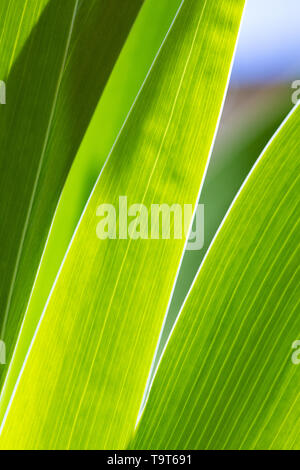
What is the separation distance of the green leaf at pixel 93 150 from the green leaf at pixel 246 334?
110mm

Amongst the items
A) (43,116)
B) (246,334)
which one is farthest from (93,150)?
(246,334)

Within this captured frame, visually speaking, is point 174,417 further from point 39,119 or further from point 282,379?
point 39,119

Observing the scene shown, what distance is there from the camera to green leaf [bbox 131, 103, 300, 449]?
0.61 feet

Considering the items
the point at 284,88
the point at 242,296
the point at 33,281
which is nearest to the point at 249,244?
the point at 242,296

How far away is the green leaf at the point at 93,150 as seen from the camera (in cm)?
26

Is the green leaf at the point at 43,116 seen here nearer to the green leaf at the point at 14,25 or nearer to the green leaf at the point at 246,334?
the green leaf at the point at 14,25

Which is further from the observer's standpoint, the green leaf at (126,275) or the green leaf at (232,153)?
the green leaf at (232,153)

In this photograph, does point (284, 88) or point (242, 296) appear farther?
point (284, 88)

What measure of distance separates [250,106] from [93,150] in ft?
0.83

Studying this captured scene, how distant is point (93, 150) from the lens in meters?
0.27

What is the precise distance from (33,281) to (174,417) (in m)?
0.12

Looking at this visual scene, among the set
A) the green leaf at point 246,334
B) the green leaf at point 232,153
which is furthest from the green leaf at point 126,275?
the green leaf at point 232,153

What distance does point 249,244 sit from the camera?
0.63 ft

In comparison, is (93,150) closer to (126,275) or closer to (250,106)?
(126,275)
